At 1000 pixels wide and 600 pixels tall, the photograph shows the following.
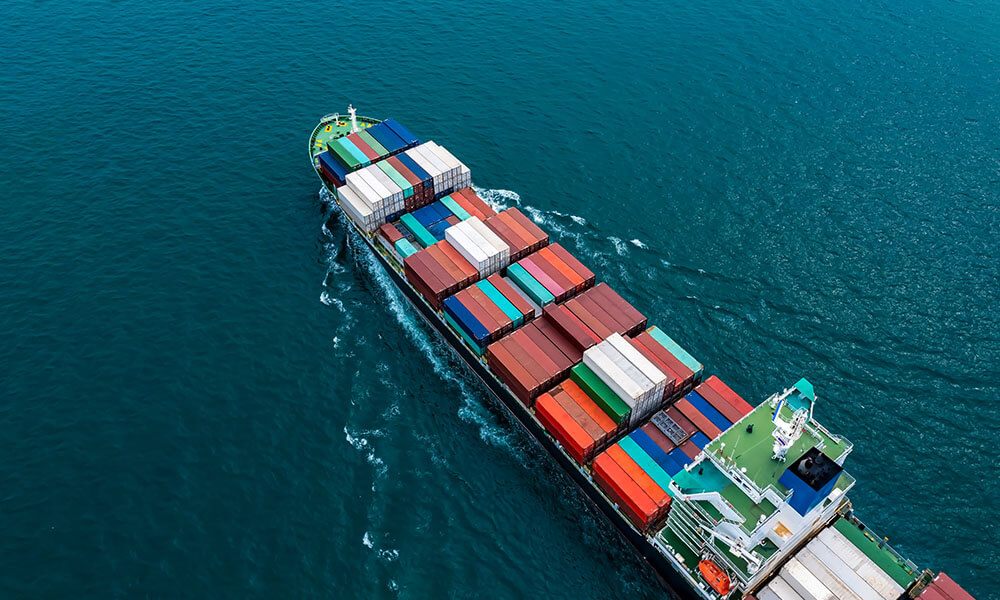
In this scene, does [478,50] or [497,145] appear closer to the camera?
[497,145]

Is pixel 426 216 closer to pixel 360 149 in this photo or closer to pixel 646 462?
pixel 360 149

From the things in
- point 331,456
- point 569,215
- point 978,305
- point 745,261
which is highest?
point 978,305

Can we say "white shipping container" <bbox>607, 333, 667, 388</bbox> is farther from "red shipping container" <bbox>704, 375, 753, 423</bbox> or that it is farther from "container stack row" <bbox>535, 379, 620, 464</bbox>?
"red shipping container" <bbox>704, 375, 753, 423</bbox>

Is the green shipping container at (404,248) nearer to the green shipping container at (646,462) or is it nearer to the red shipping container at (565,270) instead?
the red shipping container at (565,270)

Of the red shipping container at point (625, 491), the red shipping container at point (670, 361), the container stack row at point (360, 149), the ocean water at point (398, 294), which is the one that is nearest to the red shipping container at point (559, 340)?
the red shipping container at point (670, 361)

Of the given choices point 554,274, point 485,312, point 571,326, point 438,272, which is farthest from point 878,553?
point 438,272

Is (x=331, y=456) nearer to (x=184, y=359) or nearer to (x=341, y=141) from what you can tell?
(x=184, y=359)

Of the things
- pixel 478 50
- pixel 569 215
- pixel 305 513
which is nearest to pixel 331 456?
pixel 305 513
